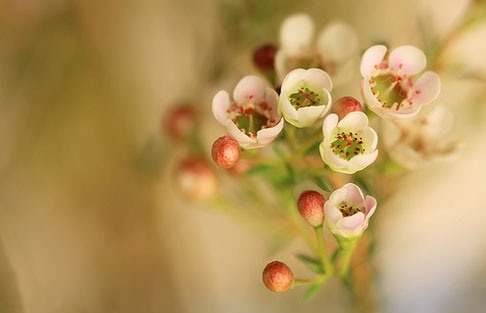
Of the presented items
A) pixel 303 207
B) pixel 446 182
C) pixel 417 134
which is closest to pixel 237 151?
pixel 303 207

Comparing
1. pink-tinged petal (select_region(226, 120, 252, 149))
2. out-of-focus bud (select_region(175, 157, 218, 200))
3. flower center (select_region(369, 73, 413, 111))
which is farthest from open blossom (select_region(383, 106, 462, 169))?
out-of-focus bud (select_region(175, 157, 218, 200))

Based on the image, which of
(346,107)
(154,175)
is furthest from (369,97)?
(154,175)

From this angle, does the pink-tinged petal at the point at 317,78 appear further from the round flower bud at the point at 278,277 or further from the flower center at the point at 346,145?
the round flower bud at the point at 278,277

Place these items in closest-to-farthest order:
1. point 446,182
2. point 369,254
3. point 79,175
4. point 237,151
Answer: point 237,151
point 369,254
point 446,182
point 79,175

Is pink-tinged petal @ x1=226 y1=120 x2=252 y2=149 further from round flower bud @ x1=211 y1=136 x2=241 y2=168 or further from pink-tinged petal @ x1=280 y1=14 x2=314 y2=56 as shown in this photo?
pink-tinged petal @ x1=280 y1=14 x2=314 y2=56

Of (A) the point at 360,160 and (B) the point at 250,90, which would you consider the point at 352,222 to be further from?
(B) the point at 250,90

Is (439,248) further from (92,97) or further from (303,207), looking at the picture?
(92,97)
